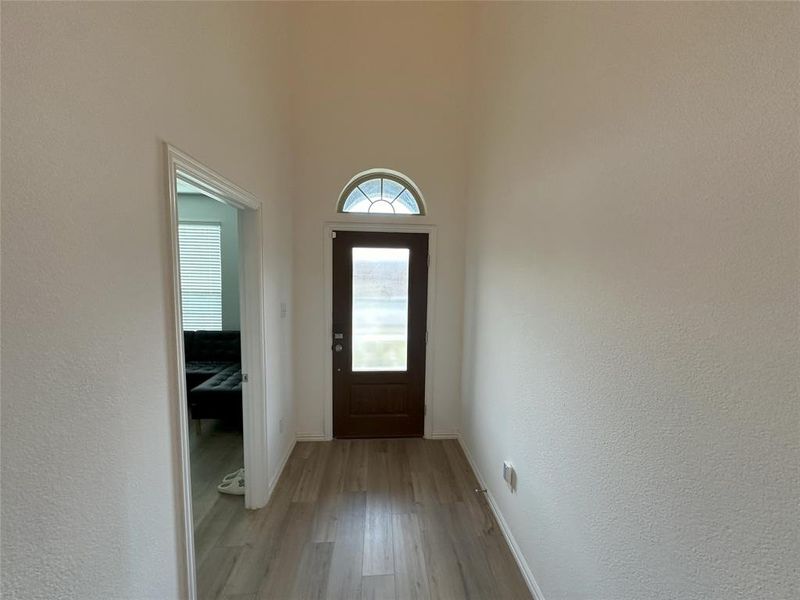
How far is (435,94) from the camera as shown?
3033 millimetres

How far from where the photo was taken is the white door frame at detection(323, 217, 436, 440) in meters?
3.08

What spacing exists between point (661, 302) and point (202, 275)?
4943 millimetres

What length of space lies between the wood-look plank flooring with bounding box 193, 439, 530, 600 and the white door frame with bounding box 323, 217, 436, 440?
54 centimetres

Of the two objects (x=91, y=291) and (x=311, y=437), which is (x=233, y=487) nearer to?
(x=311, y=437)

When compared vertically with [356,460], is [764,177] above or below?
above

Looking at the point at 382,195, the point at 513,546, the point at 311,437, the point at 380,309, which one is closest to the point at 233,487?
the point at 311,437

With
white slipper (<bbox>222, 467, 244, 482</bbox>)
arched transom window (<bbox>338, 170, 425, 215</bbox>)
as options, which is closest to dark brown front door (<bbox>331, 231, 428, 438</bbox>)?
arched transom window (<bbox>338, 170, 425, 215</bbox>)

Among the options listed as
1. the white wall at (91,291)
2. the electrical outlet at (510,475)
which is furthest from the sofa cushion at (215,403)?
the electrical outlet at (510,475)

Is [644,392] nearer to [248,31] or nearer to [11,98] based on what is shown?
[11,98]

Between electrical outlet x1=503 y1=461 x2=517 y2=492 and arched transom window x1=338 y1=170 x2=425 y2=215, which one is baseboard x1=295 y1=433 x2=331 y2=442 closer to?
electrical outlet x1=503 y1=461 x2=517 y2=492

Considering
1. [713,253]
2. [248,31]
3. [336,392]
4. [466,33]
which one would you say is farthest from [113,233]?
[466,33]

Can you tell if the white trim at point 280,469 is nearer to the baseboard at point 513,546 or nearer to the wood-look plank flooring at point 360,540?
the wood-look plank flooring at point 360,540

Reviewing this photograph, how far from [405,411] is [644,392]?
2.55m

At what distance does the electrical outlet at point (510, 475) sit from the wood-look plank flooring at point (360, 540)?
364mm
